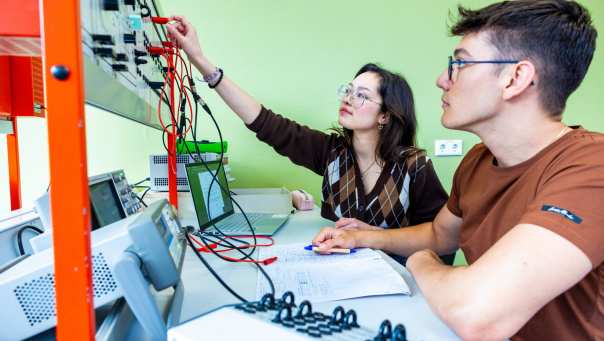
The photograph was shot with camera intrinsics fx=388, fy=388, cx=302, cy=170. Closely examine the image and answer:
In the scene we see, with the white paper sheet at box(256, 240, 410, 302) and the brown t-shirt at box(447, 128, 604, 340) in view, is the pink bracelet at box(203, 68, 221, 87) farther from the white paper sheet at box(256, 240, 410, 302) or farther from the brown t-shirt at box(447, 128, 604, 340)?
the brown t-shirt at box(447, 128, 604, 340)

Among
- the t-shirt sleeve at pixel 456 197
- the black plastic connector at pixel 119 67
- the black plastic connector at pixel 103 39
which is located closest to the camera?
the black plastic connector at pixel 103 39

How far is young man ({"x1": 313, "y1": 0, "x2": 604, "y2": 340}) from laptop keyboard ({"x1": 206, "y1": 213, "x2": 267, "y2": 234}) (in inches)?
13.8

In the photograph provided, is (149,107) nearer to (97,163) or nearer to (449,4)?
(97,163)

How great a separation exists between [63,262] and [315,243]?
2.20ft

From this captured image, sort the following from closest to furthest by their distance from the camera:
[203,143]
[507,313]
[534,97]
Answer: [507,313] → [534,97] → [203,143]

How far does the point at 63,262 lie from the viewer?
446 millimetres

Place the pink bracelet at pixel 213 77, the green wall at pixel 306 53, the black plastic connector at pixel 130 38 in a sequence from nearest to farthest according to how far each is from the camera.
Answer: the black plastic connector at pixel 130 38
the pink bracelet at pixel 213 77
the green wall at pixel 306 53

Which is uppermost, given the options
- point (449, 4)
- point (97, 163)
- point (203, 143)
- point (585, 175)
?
point (449, 4)

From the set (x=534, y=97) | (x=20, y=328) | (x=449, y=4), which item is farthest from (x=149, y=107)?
(x=449, y=4)

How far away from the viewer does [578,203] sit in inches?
25.3

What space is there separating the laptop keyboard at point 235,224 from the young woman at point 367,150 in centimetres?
31

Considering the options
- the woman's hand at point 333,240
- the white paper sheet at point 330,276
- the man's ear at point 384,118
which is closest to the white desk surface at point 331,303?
the white paper sheet at point 330,276

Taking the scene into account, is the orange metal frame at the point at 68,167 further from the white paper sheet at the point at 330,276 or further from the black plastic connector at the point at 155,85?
the black plastic connector at the point at 155,85

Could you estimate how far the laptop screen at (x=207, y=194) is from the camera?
1.20 meters
